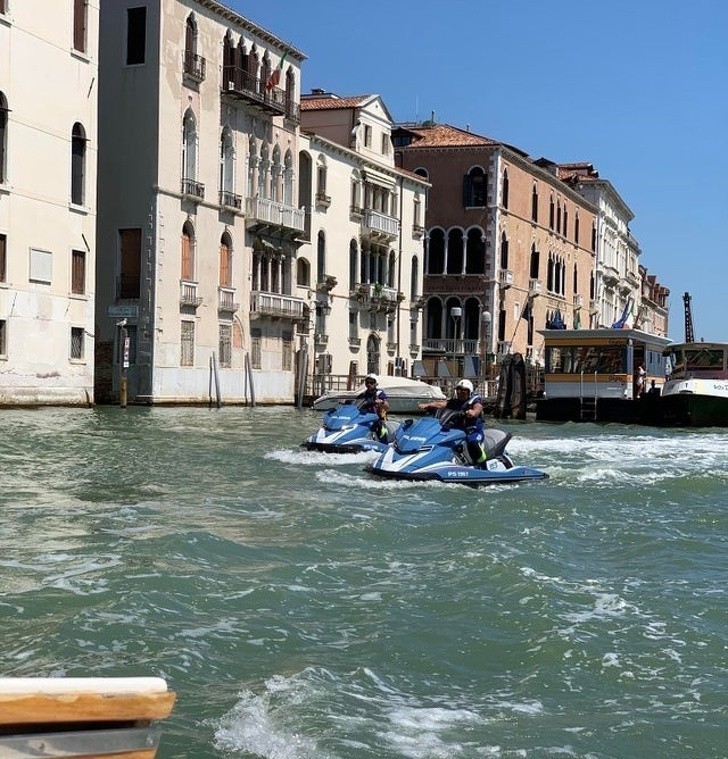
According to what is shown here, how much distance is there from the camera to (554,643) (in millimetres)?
7387

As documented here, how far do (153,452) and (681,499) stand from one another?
847 centimetres

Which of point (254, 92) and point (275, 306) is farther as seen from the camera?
point (275, 306)

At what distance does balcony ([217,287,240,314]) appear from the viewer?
40.5 meters

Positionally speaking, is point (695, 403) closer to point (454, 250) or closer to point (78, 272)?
point (78, 272)

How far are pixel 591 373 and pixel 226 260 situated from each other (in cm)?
1224

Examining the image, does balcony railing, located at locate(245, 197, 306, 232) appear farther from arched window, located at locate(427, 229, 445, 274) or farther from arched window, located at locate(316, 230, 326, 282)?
arched window, located at locate(427, 229, 445, 274)

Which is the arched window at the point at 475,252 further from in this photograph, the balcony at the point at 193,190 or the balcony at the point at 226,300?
the balcony at the point at 193,190

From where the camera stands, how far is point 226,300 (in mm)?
40875

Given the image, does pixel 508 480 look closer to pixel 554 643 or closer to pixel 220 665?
pixel 554 643

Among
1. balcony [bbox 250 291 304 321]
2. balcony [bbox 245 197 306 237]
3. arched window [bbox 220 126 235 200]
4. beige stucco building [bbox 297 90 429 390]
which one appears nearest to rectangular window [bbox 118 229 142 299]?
arched window [bbox 220 126 235 200]

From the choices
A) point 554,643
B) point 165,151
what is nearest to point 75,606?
point 554,643

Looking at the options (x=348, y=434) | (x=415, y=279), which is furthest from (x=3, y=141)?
(x=415, y=279)

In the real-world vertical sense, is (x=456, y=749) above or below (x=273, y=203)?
below

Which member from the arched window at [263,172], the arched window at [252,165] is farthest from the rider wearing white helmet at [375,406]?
the arched window at [263,172]
